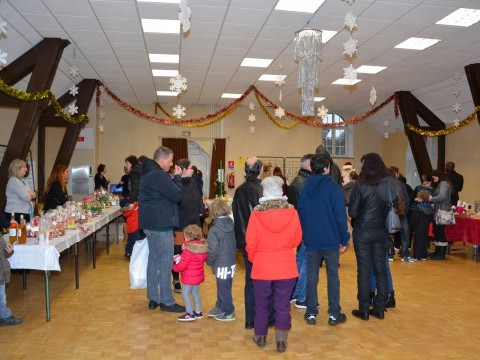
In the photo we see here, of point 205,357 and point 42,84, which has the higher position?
point 42,84

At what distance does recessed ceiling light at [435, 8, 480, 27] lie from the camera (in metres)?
6.14

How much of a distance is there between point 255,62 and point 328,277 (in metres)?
5.62

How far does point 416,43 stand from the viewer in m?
7.67

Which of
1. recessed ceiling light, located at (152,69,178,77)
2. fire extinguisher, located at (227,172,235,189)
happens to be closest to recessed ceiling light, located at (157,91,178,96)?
recessed ceiling light, located at (152,69,178,77)

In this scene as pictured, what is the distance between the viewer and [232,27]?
6812 millimetres

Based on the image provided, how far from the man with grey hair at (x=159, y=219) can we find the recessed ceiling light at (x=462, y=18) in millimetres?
4363

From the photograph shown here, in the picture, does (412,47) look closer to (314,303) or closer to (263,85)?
(263,85)

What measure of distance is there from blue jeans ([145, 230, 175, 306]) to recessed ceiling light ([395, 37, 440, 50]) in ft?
17.2

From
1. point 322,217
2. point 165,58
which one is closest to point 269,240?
point 322,217

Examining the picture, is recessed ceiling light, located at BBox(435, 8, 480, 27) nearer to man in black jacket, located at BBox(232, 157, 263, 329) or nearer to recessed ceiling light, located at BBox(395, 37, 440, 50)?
recessed ceiling light, located at BBox(395, 37, 440, 50)

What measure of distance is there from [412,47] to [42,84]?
235 inches

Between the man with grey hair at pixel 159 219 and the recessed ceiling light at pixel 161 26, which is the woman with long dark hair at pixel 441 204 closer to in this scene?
the man with grey hair at pixel 159 219

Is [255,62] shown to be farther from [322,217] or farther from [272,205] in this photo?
[272,205]

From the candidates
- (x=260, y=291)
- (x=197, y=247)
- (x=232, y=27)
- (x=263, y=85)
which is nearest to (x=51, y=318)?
(x=197, y=247)
